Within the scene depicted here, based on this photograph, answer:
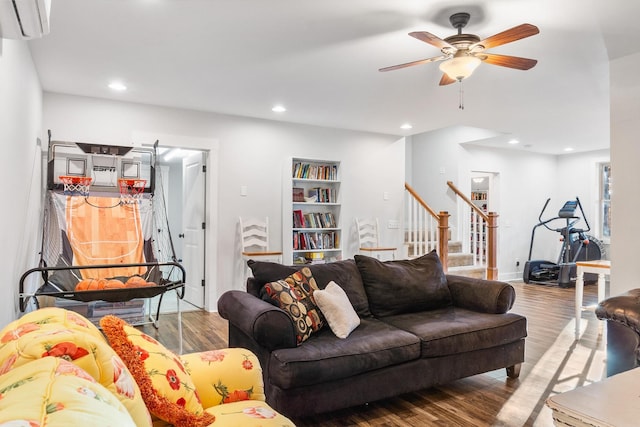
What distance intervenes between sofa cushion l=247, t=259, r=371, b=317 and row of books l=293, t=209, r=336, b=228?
2.62 metres

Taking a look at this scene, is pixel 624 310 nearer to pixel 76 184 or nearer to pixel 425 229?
pixel 425 229

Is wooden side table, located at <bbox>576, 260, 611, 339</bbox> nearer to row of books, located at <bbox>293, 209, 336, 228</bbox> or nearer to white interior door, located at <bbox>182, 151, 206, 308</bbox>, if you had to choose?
row of books, located at <bbox>293, 209, 336, 228</bbox>

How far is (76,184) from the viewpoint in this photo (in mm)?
3920

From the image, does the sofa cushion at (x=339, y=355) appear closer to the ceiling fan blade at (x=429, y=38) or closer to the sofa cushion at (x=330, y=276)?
the sofa cushion at (x=330, y=276)

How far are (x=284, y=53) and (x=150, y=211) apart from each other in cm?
209

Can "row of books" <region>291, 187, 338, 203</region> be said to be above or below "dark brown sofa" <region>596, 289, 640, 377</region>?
above

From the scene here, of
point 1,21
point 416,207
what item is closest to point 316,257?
point 416,207

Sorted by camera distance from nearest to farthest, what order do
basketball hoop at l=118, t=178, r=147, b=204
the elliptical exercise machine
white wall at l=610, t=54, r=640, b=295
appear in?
1. white wall at l=610, t=54, r=640, b=295
2. basketball hoop at l=118, t=178, r=147, b=204
3. the elliptical exercise machine

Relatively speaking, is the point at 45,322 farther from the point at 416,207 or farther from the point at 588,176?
the point at 588,176

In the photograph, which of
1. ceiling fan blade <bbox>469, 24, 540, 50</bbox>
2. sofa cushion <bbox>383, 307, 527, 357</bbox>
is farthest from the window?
ceiling fan blade <bbox>469, 24, 540, 50</bbox>

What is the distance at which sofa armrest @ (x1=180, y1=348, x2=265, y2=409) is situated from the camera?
1.57 m

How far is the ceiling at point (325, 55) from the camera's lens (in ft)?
8.79

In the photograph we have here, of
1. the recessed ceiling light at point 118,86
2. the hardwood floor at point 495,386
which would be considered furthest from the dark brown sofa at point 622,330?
the recessed ceiling light at point 118,86

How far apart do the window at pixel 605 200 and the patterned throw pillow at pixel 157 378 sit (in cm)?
867
